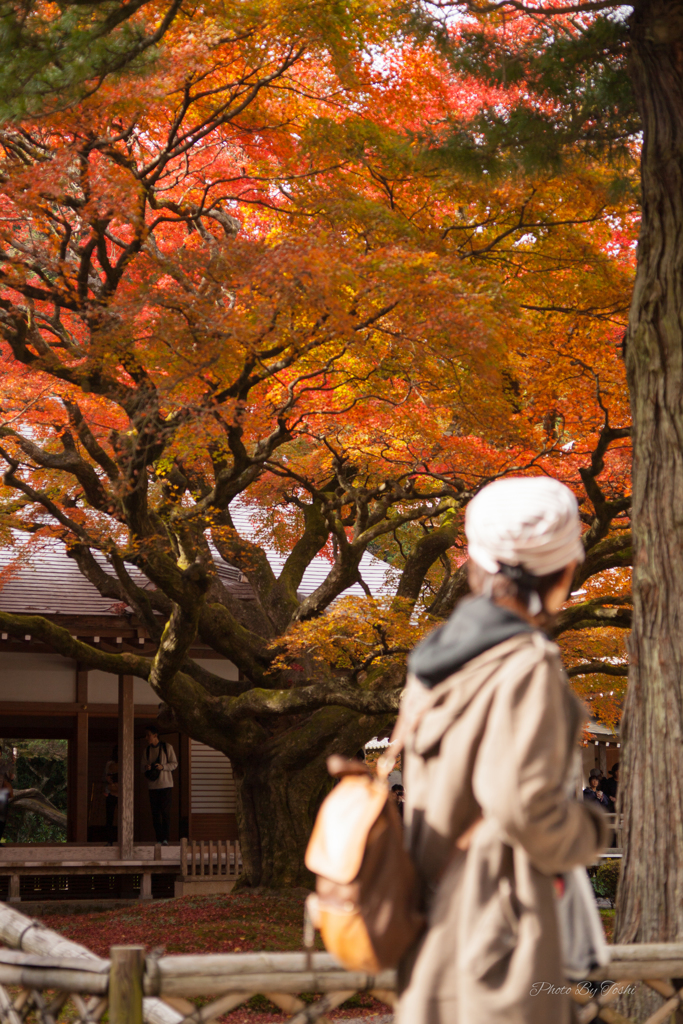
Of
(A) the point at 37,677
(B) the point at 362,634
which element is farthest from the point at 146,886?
(B) the point at 362,634

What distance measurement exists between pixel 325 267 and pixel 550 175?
75.2 inches

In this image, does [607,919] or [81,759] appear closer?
[607,919]

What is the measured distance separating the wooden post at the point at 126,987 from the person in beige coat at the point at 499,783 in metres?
1.40

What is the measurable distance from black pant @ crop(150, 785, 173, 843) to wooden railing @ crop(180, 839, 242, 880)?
0.60m

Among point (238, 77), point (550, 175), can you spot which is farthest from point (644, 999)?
point (238, 77)

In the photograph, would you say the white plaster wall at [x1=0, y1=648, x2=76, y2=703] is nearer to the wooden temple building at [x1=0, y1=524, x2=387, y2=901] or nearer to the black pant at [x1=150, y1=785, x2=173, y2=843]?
the wooden temple building at [x1=0, y1=524, x2=387, y2=901]

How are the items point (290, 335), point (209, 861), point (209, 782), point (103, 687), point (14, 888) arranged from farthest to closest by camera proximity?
point (209, 782) < point (103, 687) < point (209, 861) < point (14, 888) < point (290, 335)

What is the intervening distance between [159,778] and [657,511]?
1181 centimetres

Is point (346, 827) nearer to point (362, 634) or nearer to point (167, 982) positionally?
point (167, 982)

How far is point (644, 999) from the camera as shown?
4754mm

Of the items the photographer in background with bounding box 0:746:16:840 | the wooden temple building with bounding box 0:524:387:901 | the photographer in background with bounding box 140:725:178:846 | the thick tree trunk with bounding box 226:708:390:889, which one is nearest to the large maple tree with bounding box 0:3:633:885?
the thick tree trunk with bounding box 226:708:390:889

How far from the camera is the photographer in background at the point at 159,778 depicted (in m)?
15.2

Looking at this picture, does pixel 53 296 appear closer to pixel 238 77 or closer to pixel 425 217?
pixel 238 77

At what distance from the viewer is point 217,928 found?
10188 mm
